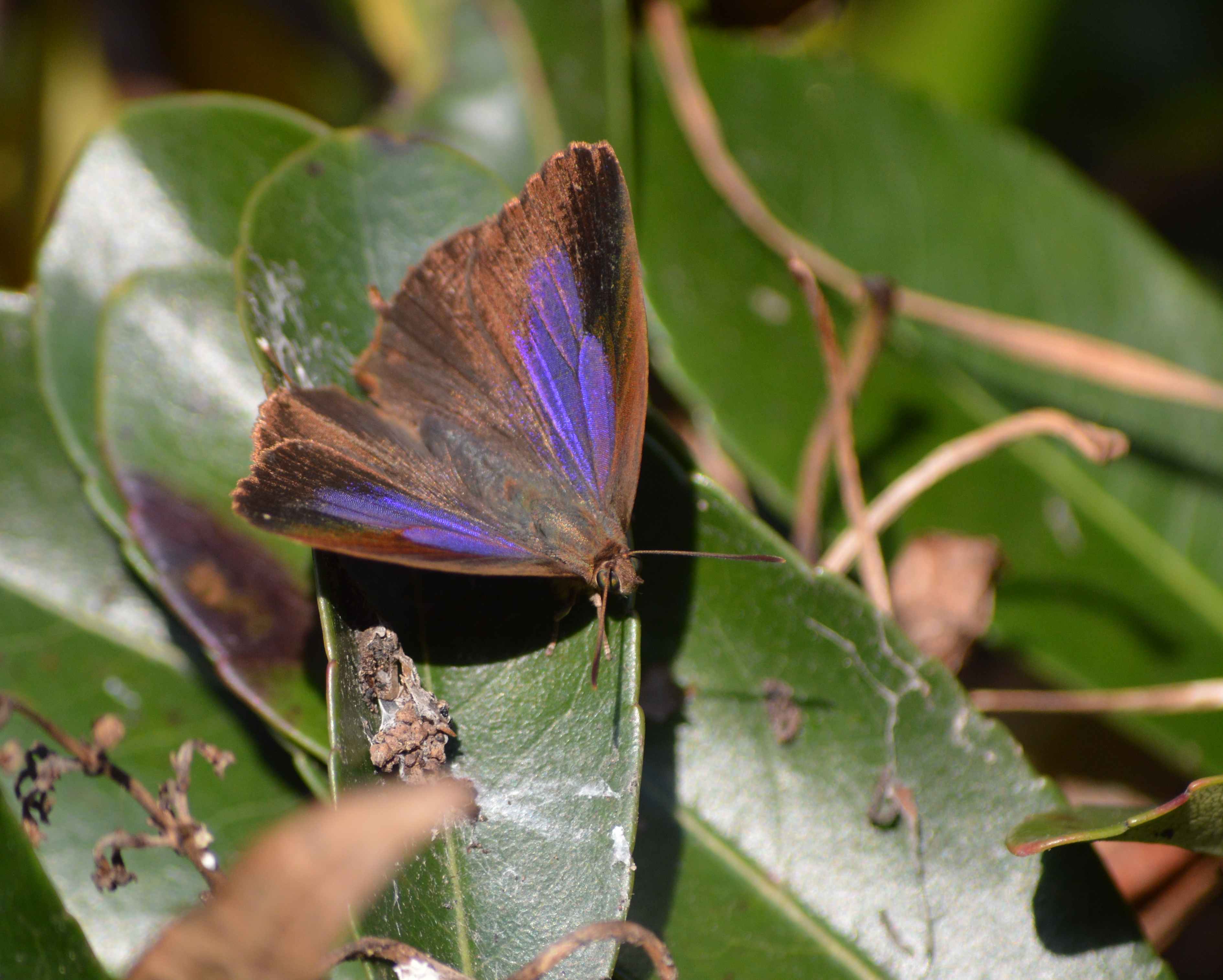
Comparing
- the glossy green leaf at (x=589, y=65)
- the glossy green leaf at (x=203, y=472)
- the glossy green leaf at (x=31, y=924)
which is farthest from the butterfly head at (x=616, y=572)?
the glossy green leaf at (x=589, y=65)

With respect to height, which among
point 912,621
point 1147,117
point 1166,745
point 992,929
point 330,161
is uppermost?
point 330,161

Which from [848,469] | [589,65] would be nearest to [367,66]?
[589,65]

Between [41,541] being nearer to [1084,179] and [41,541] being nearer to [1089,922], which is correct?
[1089,922]

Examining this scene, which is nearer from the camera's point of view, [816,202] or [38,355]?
[38,355]

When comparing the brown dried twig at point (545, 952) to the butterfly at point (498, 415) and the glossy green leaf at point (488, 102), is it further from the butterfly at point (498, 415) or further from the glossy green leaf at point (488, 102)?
the glossy green leaf at point (488, 102)

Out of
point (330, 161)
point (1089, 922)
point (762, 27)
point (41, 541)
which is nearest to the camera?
point (1089, 922)

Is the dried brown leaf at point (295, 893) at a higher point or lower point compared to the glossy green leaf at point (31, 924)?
higher

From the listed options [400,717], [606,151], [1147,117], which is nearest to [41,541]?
[400,717]

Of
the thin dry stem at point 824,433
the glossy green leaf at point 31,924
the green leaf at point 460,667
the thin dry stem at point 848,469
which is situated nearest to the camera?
the glossy green leaf at point 31,924
